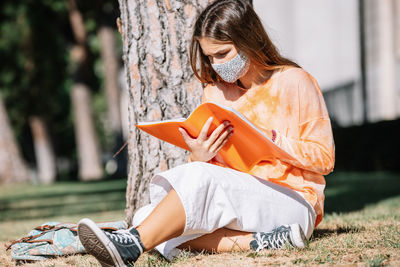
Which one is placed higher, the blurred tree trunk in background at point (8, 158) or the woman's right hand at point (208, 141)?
the woman's right hand at point (208, 141)

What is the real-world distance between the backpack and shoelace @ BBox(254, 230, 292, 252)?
3.18 ft

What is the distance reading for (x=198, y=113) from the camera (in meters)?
2.80

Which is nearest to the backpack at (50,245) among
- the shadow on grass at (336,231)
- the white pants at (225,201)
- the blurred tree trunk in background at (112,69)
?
the white pants at (225,201)

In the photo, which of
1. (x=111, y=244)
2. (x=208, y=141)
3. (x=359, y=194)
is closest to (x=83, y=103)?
(x=359, y=194)

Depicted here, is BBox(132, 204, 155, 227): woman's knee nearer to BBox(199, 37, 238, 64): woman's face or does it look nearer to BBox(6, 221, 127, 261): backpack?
BBox(6, 221, 127, 261): backpack

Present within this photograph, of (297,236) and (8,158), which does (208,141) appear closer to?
(297,236)

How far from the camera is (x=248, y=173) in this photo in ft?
10.2

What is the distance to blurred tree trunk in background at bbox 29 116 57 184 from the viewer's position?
21125 millimetres

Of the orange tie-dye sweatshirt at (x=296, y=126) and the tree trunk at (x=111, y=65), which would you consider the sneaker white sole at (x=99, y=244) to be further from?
the tree trunk at (x=111, y=65)

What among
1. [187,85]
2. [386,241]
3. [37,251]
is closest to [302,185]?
[386,241]

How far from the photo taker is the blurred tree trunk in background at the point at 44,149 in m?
21.1

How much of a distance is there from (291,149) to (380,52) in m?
13.2

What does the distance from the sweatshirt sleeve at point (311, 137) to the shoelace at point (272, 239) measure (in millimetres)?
421

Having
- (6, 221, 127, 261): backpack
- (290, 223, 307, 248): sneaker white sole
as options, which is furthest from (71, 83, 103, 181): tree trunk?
(290, 223, 307, 248): sneaker white sole
